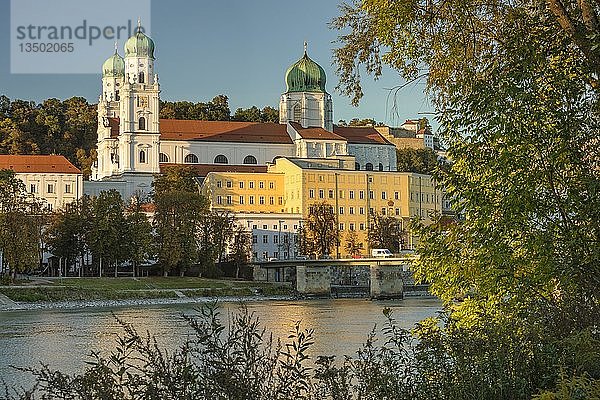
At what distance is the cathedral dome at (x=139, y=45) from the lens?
109000 mm

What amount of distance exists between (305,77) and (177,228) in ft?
178

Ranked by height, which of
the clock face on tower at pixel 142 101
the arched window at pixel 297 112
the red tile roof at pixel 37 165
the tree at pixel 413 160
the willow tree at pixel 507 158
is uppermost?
the arched window at pixel 297 112

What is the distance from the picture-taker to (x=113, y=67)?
127312 millimetres

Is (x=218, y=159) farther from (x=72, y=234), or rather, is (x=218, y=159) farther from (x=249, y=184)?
(x=72, y=234)

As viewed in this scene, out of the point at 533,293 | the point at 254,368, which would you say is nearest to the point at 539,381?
the point at 533,293

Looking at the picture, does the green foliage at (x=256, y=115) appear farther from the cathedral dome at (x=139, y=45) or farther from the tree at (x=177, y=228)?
the tree at (x=177, y=228)

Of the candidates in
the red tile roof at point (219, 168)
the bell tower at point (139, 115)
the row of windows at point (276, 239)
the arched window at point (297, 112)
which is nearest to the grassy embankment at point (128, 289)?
the row of windows at point (276, 239)

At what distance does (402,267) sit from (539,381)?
67.7 meters

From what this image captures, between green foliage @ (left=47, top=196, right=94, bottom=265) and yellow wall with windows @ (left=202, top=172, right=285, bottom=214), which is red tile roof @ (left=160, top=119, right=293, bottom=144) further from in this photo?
green foliage @ (left=47, top=196, right=94, bottom=265)

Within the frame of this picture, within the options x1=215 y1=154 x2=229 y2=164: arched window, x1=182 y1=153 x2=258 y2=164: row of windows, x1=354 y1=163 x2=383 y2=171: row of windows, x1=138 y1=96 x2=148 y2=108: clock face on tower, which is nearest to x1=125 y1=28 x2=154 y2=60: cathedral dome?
x1=138 y1=96 x2=148 y2=108: clock face on tower

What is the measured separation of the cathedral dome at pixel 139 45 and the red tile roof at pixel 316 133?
66.3 feet

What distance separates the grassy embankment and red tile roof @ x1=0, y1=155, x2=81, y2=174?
3659 cm

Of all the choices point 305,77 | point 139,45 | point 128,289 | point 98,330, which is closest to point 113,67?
point 139,45

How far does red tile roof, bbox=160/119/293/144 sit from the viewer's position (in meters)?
116
